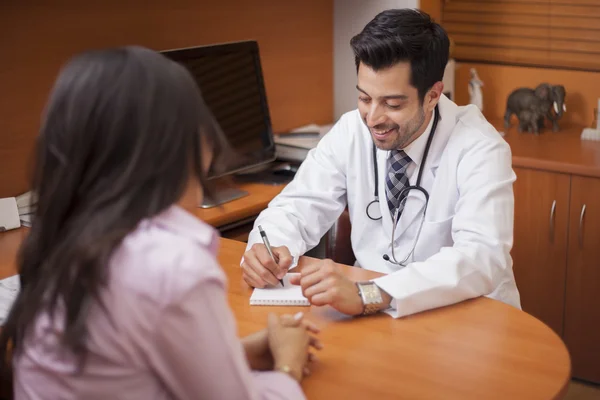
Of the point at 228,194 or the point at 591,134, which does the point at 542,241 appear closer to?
the point at 591,134

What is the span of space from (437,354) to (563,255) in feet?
5.04

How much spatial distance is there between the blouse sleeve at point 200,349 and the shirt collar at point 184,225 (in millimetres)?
73

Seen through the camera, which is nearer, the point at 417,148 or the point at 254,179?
the point at 417,148

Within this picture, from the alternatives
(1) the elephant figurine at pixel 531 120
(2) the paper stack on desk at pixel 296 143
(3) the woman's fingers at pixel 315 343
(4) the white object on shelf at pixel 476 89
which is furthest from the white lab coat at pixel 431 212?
(4) the white object on shelf at pixel 476 89

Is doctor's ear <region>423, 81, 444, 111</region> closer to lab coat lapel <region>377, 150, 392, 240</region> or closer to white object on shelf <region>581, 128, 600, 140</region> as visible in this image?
lab coat lapel <region>377, 150, 392, 240</region>

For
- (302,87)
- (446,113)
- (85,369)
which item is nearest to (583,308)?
(446,113)

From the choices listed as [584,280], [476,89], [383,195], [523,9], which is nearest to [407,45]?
[383,195]

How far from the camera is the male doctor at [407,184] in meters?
1.88

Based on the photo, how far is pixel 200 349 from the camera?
1021mm

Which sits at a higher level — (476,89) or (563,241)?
(476,89)

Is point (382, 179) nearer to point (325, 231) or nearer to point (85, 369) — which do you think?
point (325, 231)

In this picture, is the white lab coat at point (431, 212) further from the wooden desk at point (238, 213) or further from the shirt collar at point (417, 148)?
the wooden desk at point (238, 213)

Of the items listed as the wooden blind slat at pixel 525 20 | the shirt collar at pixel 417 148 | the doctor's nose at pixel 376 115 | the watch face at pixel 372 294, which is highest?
the wooden blind slat at pixel 525 20

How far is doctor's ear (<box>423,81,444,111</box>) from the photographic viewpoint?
217 centimetres
